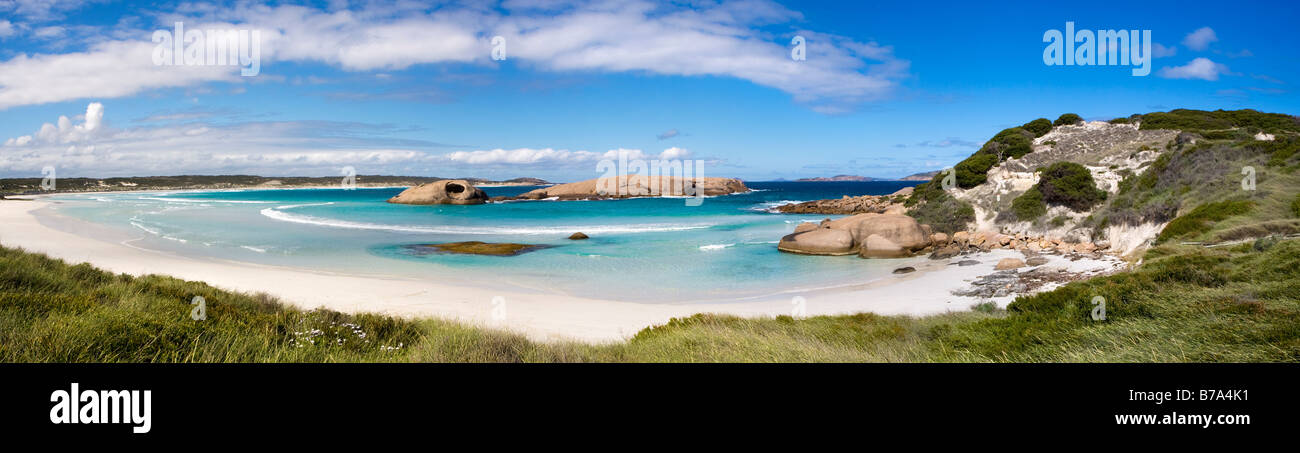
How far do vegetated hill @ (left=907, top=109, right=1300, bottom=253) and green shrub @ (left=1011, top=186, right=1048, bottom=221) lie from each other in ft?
0.13

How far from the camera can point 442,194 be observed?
7488 cm

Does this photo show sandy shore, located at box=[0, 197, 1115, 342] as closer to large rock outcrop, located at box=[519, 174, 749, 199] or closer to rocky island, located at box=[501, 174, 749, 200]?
rocky island, located at box=[501, 174, 749, 200]

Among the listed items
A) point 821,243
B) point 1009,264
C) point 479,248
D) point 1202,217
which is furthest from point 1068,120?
point 479,248

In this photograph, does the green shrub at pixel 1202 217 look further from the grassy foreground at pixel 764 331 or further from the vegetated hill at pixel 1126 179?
the grassy foreground at pixel 764 331

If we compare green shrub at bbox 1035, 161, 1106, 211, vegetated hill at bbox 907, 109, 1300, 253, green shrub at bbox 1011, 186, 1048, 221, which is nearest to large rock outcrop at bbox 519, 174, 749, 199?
vegetated hill at bbox 907, 109, 1300, 253

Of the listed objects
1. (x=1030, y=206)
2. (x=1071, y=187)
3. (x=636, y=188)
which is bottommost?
(x=1030, y=206)

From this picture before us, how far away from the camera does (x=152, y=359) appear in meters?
4.85

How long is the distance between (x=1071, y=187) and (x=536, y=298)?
23853 millimetres

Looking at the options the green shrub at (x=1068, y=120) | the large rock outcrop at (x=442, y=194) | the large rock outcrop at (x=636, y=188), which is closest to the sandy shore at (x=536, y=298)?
the green shrub at (x=1068, y=120)

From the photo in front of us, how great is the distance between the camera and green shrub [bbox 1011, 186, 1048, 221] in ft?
87.4

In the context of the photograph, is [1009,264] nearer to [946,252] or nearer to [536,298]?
[946,252]
